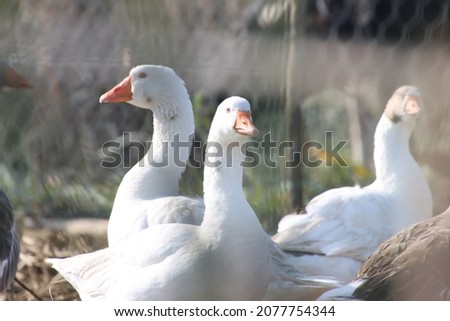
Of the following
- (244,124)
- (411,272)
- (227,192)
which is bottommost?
(411,272)

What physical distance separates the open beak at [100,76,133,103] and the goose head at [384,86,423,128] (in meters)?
0.67

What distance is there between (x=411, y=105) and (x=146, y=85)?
68 centimetres

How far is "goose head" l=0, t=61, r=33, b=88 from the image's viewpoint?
3160 mm

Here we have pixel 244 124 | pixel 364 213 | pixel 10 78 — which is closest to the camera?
pixel 244 124

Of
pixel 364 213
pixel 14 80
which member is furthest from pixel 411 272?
pixel 14 80

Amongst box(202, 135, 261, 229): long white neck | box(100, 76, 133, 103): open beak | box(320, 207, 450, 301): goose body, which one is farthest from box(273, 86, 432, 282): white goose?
box(100, 76, 133, 103): open beak

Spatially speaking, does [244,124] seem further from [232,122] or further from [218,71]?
[218,71]

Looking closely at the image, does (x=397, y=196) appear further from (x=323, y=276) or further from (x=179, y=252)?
(x=179, y=252)

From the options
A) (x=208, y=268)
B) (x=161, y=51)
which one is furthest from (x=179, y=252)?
(x=161, y=51)

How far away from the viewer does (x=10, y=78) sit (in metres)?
3.17

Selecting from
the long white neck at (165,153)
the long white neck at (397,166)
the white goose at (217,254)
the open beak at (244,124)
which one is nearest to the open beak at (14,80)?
the long white neck at (165,153)

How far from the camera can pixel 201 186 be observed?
3.26 metres

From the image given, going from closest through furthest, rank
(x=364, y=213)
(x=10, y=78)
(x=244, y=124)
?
(x=244, y=124) < (x=10, y=78) < (x=364, y=213)

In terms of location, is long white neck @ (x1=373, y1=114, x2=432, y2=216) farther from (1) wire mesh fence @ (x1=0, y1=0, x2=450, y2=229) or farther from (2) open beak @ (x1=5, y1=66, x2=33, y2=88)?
(2) open beak @ (x1=5, y1=66, x2=33, y2=88)
